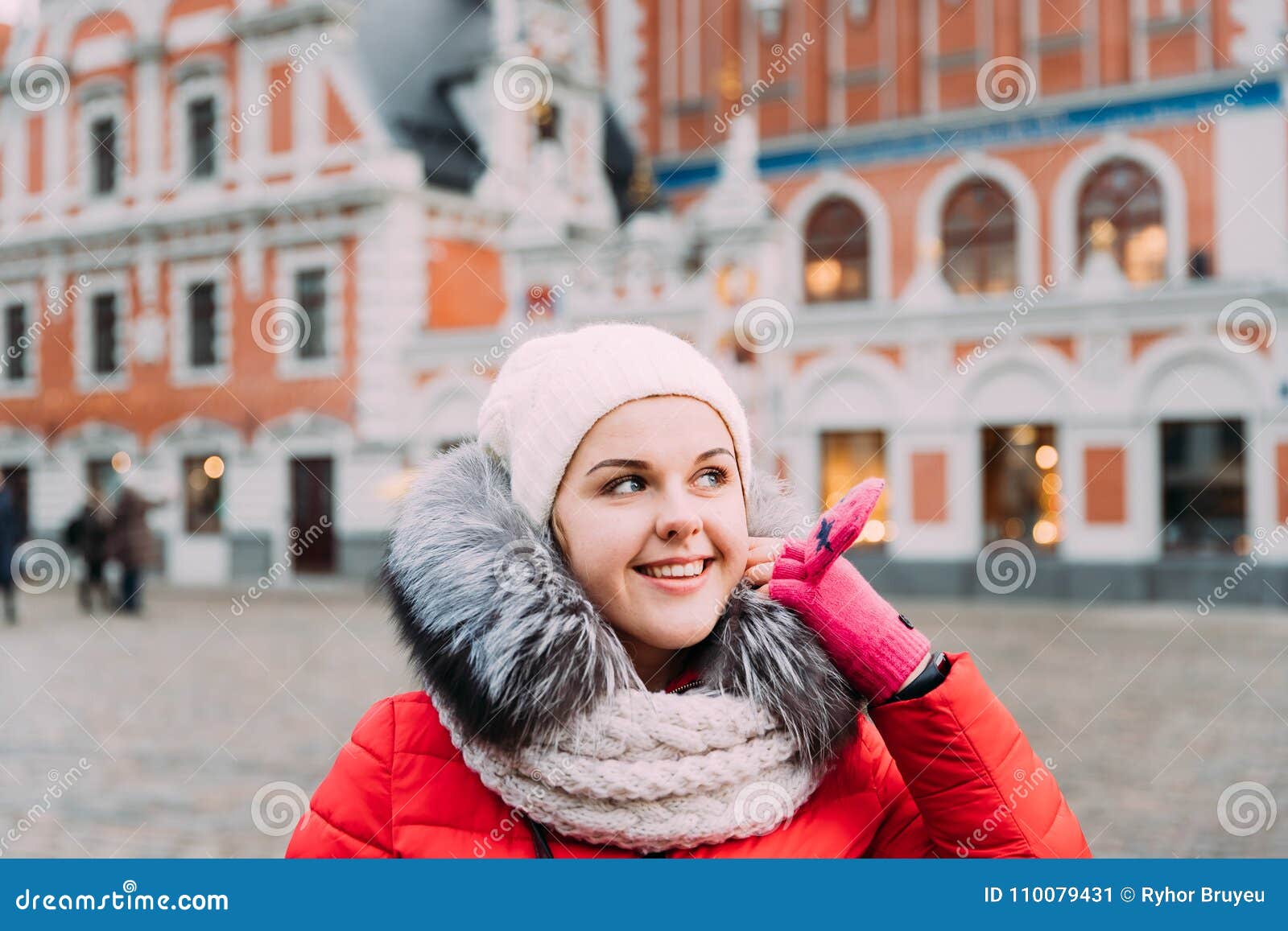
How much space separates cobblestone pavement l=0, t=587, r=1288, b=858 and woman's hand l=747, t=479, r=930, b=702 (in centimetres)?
409

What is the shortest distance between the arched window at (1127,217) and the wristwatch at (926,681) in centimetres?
1791

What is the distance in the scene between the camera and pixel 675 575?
1.86 meters

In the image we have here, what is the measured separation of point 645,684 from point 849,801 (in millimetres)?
354

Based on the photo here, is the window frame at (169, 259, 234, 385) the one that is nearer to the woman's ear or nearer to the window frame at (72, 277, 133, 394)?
the window frame at (72, 277, 133, 394)

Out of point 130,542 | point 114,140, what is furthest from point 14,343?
point 130,542

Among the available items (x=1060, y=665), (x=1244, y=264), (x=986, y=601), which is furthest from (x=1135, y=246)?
(x=1060, y=665)

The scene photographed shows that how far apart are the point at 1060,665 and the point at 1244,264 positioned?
8.94 meters

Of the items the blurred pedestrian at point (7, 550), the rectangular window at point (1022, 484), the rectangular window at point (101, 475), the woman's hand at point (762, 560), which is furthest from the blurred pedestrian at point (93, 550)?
the woman's hand at point (762, 560)

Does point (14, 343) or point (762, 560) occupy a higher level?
point (14, 343)

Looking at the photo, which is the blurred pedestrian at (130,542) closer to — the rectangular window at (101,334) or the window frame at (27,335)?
the rectangular window at (101,334)

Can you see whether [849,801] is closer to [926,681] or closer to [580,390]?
[926,681]

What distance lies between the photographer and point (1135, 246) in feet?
60.5

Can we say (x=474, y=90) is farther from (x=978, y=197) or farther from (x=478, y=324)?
(x=978, y=197)

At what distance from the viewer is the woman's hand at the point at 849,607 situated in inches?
72.1
